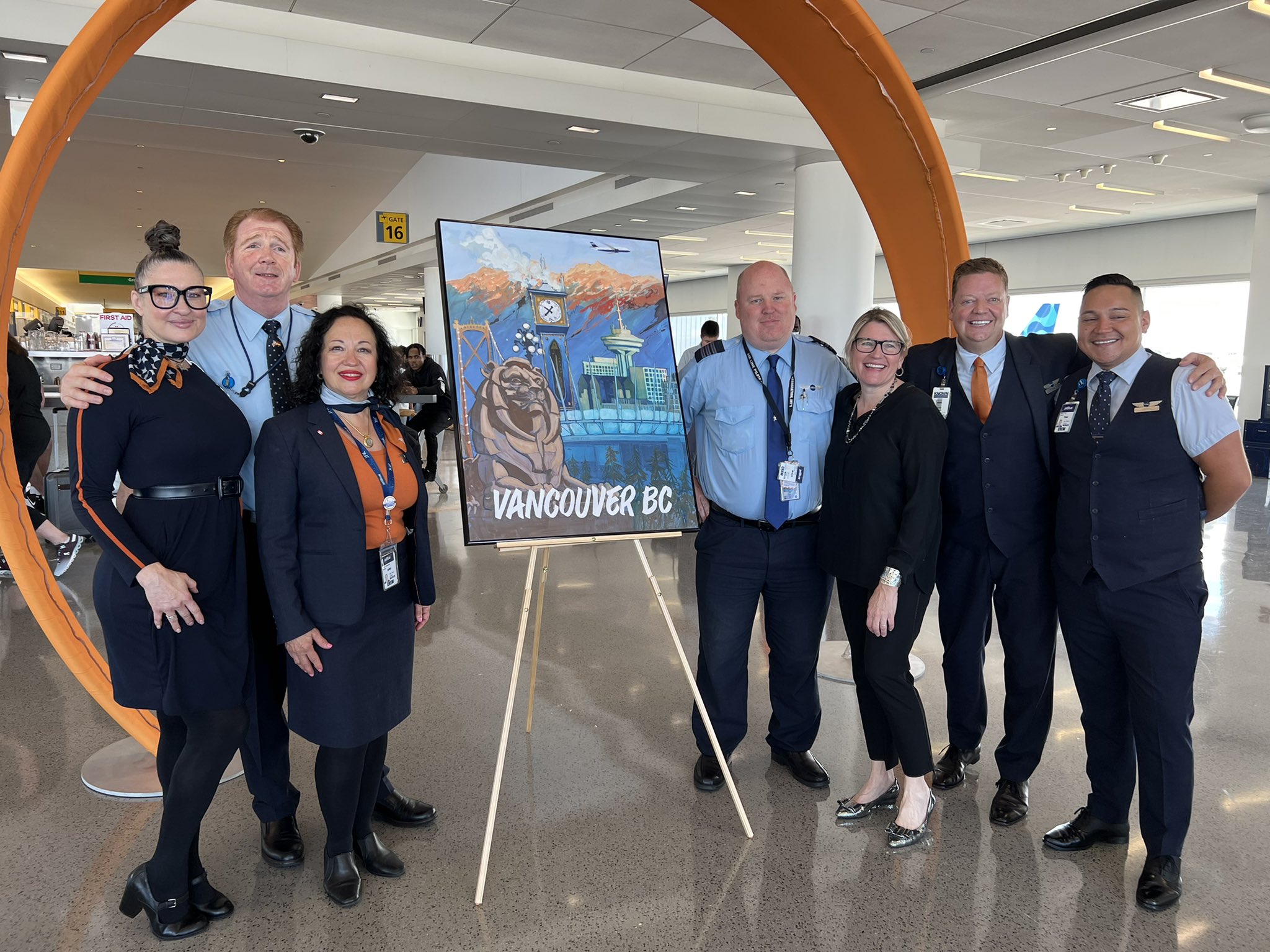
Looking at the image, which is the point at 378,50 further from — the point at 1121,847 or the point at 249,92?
the point at 1121,847

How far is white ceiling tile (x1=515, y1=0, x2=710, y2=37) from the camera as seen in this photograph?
5098mm

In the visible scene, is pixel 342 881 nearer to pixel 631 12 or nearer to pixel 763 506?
pixel 763 506

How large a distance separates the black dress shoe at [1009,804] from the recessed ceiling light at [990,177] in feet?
27.9

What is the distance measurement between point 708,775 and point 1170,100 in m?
7.00

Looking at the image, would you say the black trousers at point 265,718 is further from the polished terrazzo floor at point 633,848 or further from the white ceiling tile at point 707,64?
the white ceiling tile at point 707,64

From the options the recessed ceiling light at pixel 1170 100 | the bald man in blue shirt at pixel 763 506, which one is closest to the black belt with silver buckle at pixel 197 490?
the bald man in blue shirt at pixel 763 506

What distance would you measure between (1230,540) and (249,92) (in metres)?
8.32

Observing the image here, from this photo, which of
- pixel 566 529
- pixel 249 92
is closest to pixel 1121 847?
pixel 566 529

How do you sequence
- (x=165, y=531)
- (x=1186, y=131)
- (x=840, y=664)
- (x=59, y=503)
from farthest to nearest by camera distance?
(x=1186, y=131), (x=59, y=503), (x=840, y=664), (x=165, y=531)

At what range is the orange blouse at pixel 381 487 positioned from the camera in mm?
2219

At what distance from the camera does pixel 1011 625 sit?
2748 mm

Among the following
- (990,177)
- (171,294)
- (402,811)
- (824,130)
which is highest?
(990,177)

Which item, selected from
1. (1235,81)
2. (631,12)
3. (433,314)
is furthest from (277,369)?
(433,314)

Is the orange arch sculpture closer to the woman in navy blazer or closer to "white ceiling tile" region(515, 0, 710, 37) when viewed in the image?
the woman in navy blazer
